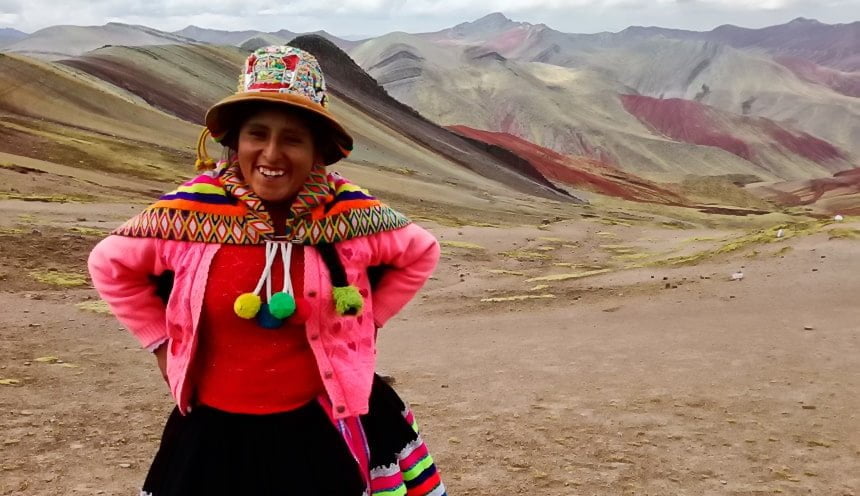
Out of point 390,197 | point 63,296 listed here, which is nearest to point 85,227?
point 63,296

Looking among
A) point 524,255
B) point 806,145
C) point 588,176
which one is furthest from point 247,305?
point 806,145

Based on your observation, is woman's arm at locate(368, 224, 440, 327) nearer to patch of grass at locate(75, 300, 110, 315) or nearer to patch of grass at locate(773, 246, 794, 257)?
patch of grass at locate(75, 300, 110, 315)

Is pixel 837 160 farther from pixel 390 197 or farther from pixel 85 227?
pixel 85 227

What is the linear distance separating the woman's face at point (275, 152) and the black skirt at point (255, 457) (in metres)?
0.79

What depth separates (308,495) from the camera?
2578 mm

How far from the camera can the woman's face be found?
256 centimetres

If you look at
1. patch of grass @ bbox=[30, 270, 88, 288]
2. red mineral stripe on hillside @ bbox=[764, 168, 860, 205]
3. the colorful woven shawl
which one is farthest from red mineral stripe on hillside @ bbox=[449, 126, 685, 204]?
the colorful woven shawl

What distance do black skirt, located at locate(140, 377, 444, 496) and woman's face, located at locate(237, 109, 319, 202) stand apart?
792mm

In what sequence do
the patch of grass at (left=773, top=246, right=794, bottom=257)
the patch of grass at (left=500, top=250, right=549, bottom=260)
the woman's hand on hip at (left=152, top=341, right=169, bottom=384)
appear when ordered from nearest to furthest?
1. the woman's hand on hip at (left=152, top=341, right=169, bottom=384)
2. the patch of grass at (left=773, top=246, right=794, bottom=257)
3. the patch of grass at (left=500, top=250, right=549, bottom=260)

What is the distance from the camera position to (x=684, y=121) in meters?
140

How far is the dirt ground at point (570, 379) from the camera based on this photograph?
5.32 meters

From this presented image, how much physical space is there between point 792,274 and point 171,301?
1282cm

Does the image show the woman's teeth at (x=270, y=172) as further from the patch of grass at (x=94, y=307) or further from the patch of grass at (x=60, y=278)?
the patch of grass at (x=60, y=278)

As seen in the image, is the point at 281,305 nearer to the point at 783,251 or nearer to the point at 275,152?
the point at 275,152
